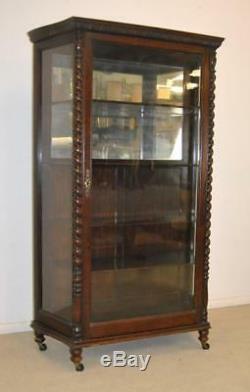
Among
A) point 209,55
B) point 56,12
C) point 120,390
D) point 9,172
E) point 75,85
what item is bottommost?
point 120,390

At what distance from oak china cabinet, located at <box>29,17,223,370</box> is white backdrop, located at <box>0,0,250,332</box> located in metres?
0.26

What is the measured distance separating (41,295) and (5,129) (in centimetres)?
98

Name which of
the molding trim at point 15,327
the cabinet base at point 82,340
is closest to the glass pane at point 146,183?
the cabinet base at point 82,340

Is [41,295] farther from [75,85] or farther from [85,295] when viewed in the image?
[75,85]

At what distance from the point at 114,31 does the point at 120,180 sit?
0.83m

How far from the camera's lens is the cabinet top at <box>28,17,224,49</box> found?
2381 millimetres

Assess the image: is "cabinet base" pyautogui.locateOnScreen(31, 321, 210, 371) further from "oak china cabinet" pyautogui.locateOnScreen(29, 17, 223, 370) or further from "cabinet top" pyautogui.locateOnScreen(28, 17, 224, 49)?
"cabinet top" pyautogui.locateOnScreen(28, 17, 224, 49)

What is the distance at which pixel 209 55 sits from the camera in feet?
8.92

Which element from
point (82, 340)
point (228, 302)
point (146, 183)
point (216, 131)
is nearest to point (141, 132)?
point (146, 183)

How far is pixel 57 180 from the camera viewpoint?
2.66 meters

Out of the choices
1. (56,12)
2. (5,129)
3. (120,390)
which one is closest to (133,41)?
(56,12)

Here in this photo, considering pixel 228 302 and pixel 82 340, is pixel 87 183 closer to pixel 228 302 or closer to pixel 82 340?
pixel 82 340

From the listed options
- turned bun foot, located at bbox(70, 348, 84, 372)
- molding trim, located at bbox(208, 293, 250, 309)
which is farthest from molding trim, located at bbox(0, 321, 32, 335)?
molding trim, located at bbox(208, 293, 250, 309)

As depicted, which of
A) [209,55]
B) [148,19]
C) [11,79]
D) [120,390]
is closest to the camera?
[120,390]
